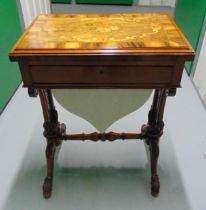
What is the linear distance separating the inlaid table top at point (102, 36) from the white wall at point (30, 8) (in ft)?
3.76

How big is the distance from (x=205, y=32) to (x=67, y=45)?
61.2 inches

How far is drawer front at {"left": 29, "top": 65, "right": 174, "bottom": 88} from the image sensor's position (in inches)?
38.7

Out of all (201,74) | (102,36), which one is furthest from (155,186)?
(201,74)

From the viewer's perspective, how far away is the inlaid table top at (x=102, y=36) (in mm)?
957

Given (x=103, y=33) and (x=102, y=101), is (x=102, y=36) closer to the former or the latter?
(x=103, y=33)

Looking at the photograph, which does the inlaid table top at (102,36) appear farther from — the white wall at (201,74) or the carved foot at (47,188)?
the white wall at (201,74)

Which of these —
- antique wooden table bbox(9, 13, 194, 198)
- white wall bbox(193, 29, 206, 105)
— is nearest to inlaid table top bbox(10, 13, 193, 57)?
antique wooden table bbox(9, 13, 194, 198)

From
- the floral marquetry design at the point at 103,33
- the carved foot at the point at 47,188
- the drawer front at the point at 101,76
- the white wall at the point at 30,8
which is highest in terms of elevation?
the floral marquetry design at the point at 103,33

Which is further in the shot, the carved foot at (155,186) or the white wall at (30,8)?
the white wall at (30,8)

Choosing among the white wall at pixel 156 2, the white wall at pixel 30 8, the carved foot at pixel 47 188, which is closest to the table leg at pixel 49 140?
the carved foot at pixel 47 188

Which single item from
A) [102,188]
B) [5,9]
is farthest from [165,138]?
[5,9]

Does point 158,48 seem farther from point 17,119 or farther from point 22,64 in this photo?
point 17,119

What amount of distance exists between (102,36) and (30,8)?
1.67 m

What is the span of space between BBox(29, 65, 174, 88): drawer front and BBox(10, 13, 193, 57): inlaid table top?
70 millimetres
